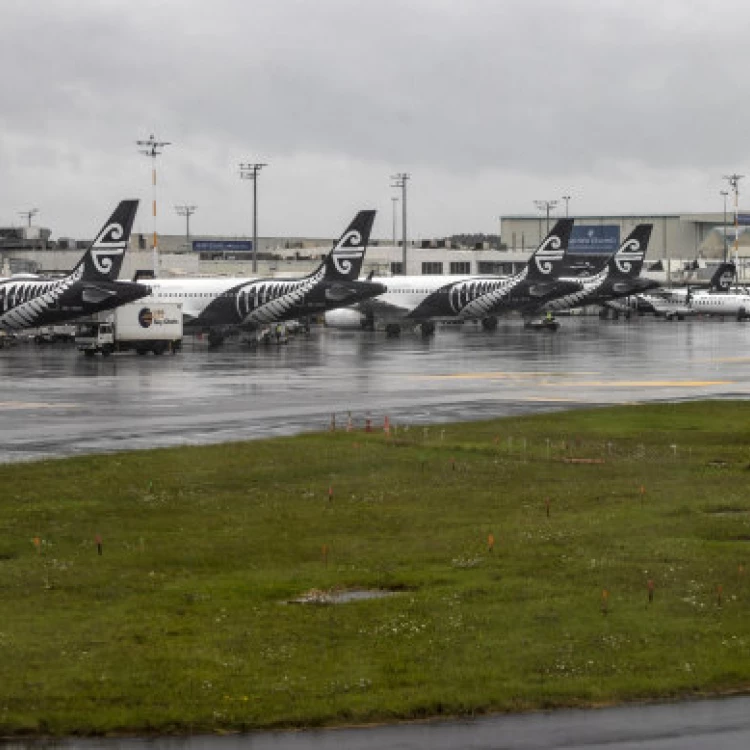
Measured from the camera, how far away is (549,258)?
151750 millimetres

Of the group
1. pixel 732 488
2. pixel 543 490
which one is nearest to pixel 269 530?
pixel 543 490

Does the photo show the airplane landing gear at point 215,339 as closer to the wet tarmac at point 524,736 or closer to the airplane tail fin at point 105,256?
the airplane tail fin at point 105,256

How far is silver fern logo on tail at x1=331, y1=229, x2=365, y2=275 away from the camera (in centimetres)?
12788

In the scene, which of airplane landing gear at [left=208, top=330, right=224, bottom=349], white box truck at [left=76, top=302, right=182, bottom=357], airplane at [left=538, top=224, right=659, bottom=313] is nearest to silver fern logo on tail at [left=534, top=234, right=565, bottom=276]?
airplane at [left=538, top=224, right=659, bottom=313]

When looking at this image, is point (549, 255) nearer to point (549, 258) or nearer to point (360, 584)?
point (549, 258)

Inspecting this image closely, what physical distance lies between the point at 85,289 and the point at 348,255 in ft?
82.5

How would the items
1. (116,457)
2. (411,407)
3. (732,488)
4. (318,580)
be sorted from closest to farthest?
(318,580)
(732,488)
(116,457)
(411,407)

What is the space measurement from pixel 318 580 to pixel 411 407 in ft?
113

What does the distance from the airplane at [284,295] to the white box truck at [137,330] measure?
13.8m

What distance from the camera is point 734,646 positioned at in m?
22.7

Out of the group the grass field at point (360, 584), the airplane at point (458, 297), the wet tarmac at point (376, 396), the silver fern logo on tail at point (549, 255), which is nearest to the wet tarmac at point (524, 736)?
the wet tarmac at point (376, 396)

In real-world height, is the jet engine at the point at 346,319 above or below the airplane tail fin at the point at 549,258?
below

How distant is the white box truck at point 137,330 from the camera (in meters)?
108

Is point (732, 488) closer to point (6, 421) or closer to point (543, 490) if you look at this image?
point (543, 490)
